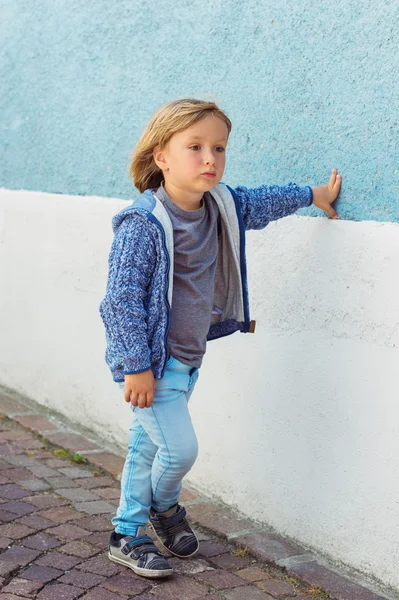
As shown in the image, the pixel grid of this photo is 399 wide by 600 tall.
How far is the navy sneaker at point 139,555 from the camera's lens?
10.4 ft

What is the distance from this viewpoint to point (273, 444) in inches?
142

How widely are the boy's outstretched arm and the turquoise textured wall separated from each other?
5 cm

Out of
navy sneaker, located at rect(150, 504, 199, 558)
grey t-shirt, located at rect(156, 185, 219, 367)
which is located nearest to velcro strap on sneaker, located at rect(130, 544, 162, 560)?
navy sneaker, located at rect(150, 504, 199, 558)

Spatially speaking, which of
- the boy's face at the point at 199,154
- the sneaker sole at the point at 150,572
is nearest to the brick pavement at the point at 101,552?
the sneaker sole at the point at 150,572

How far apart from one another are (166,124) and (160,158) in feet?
0.46

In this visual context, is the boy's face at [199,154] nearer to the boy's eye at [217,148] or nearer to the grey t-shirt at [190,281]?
the boy's eye at [217,148]

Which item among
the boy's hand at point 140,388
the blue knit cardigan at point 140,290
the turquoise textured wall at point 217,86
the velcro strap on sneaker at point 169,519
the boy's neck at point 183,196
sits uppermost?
the turquoise textured wall at point 217,86

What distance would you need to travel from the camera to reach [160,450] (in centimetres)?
315

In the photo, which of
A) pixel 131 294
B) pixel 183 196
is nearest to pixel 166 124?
pixel 183 196

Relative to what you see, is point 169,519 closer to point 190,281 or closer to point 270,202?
point 190,281

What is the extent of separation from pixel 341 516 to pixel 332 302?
0.78m

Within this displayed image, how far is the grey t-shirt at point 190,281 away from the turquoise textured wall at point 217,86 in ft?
1.55

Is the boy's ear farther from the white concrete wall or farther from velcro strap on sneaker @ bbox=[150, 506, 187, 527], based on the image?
velcro strap on sneaker @ bbox=[150, 506, 187, 527]

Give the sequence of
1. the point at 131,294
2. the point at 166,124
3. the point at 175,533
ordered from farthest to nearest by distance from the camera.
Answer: the point at 175,533, the point at 166,124, the point at 131,294
